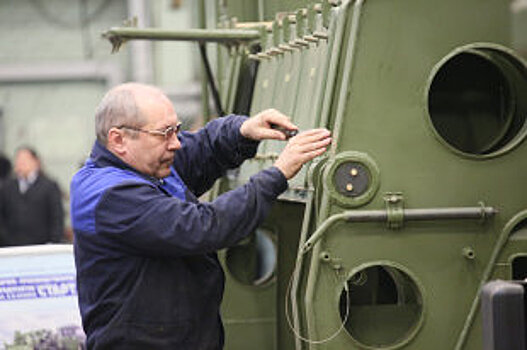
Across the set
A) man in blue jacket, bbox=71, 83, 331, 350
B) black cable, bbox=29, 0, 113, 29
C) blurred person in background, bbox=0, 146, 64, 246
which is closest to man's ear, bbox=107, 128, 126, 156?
man in blue jacket, bbox=71, 83, 331, 350

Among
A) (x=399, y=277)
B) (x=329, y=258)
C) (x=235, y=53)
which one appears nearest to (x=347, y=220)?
(x=329, y=258)

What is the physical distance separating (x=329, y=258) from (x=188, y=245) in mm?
679

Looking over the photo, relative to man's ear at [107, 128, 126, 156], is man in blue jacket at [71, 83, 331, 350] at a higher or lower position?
lower

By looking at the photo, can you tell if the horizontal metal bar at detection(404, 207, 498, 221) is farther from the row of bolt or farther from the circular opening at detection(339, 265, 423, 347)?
the row of bolt

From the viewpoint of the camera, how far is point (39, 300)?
6426mm

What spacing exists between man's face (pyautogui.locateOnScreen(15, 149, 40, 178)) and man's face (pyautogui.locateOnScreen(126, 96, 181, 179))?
8.52 m

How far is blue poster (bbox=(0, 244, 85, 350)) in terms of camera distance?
20.8 feet

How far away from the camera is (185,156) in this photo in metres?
5.80

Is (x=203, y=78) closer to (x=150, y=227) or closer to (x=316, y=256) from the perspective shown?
(x=316, y=256)

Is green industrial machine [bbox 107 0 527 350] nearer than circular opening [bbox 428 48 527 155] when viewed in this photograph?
Yes

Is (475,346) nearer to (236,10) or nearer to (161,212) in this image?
(161,212)

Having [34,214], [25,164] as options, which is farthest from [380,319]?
[25,164]

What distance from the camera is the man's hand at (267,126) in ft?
17.5

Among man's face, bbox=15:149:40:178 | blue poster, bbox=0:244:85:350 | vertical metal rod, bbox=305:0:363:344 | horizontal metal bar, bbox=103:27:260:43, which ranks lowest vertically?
man's face, bbox=15:149:40:178
